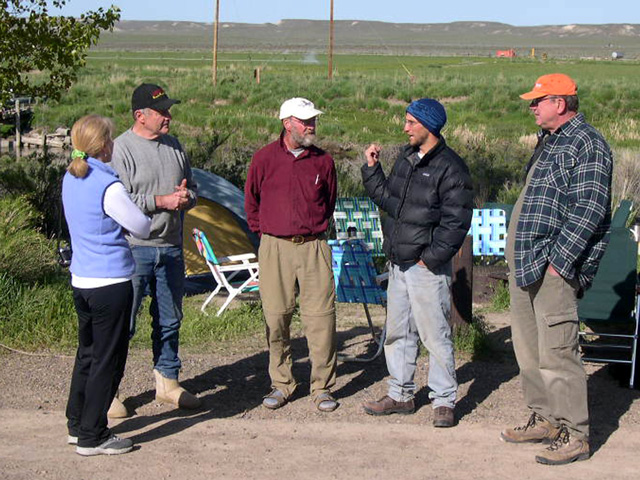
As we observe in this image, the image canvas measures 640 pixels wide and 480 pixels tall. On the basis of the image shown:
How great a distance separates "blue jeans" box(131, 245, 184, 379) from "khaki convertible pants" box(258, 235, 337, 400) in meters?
0.53

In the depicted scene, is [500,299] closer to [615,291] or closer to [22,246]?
[615,291]

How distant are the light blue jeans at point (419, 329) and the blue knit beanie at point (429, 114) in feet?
2.57

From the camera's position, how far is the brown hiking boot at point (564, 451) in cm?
514

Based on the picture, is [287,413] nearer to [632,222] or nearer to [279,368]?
[279,368]

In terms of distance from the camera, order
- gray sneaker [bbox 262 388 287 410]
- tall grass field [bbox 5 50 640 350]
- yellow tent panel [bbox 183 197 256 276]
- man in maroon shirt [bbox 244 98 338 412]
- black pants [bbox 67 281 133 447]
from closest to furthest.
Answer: black pants [bbox 67 281 133 447] → man in maroon shirt [bbox 244 98 338 412] → gray sneaker [bbox 262 388 287 410] → tall grass field [bbox 5 50 640 350] → yellow tent panel [bbox 183 197 256 276]

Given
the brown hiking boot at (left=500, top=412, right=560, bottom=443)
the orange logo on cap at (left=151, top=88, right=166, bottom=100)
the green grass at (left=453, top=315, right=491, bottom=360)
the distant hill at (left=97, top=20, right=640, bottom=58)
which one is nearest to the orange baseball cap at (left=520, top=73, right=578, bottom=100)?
the brown hiking boot at (left=500, top=412, right=560, bottom=443)

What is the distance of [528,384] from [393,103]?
1415 inches

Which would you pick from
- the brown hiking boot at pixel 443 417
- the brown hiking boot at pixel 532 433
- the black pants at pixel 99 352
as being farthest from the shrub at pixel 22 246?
the brown hiking boot at pixel 532 433

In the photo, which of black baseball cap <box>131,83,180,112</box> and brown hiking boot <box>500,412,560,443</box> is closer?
brown hiking boot <box>500,412,560,443</box>

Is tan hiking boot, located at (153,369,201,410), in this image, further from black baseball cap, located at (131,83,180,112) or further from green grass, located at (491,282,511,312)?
green grass, located at (491,282,511,312)

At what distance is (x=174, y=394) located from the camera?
6.07m

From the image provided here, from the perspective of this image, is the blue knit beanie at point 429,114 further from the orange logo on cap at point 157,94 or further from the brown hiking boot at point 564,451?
the brown hiking boot at point 564,451

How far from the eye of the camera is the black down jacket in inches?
220

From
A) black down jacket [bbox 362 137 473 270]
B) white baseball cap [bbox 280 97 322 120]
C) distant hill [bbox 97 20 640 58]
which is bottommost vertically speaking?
black down jacket [bbox 362 137 473 270]
